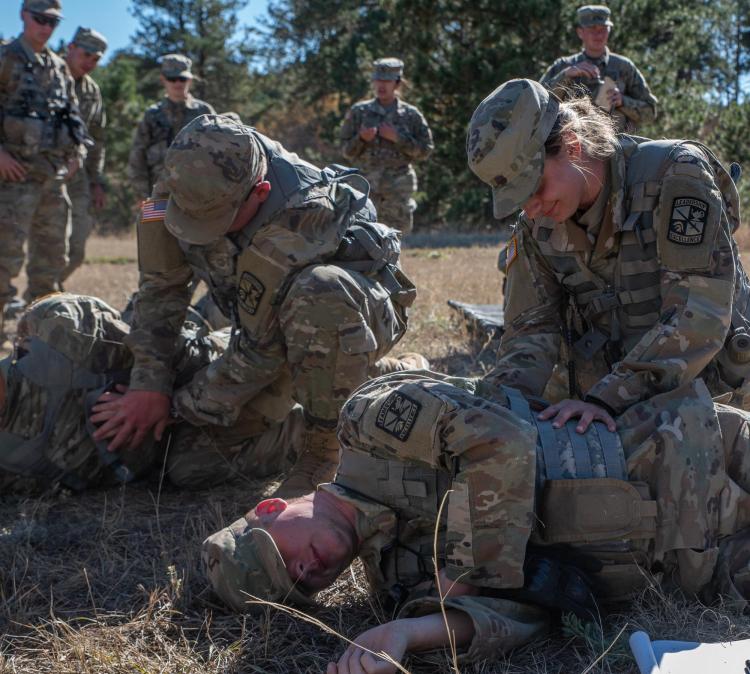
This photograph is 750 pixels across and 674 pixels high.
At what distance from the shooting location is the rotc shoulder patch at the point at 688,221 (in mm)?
2717

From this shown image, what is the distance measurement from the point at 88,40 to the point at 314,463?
5.64 m

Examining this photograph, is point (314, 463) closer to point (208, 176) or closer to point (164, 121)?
point (208, 176)

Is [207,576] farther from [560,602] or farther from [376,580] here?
[560,602]

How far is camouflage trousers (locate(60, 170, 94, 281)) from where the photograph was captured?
865cm

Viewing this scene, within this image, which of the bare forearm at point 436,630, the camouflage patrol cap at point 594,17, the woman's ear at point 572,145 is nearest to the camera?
the bare forearm at point 436,630

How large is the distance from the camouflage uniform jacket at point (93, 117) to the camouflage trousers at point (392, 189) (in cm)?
262

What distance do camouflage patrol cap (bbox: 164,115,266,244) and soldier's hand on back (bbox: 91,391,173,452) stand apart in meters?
0.69

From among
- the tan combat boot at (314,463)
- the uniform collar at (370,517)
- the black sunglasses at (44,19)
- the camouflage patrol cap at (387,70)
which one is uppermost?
the camouflage patrol cap at (387,70)

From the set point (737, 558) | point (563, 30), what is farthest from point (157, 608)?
point (563, 30)

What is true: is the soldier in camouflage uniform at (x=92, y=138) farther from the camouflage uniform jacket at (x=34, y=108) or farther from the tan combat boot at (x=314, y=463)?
the tan combat boot at (x=314, y=463)

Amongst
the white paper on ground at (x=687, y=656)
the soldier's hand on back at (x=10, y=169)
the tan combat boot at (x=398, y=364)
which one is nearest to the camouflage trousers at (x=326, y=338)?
the tan combat boot at (x=398, y=364)

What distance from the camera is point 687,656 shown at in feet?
6.98

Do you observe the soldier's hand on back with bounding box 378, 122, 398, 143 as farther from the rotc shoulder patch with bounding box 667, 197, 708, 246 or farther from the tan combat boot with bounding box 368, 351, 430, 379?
the rotc shoulder patch with bounding box 667, 197, 708, 246

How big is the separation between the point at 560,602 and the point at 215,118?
2285 mm
